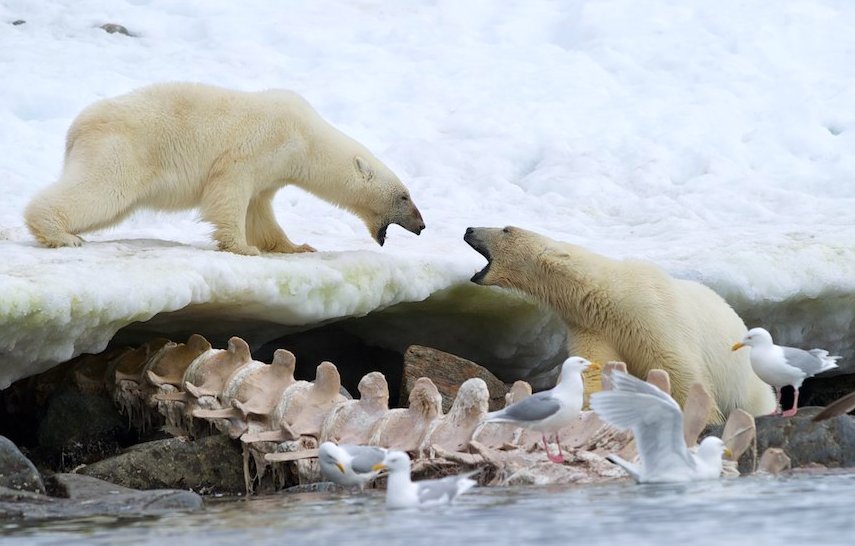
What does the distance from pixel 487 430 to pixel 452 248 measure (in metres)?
3.10

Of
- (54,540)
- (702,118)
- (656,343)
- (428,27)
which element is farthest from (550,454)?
(428,27)

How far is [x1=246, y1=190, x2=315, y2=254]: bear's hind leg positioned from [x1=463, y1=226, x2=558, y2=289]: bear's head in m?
1.33

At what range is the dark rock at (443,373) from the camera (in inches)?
368

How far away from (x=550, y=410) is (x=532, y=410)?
9 cm

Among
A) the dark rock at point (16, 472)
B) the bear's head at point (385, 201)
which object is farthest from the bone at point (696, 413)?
the bear's head at point (385, 201)

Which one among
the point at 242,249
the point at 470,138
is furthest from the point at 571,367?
the point at 470,138

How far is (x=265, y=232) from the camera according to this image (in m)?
10.3

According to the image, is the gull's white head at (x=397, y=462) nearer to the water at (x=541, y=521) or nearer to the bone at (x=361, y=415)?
the water at (x=541, y=521)

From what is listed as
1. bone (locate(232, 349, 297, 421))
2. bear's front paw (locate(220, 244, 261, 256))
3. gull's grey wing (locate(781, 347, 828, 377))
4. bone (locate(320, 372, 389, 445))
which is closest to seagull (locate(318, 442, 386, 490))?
bone (locate(320, 372, 389, 445))

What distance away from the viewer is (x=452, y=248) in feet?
34.7

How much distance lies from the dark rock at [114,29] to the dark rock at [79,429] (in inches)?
263

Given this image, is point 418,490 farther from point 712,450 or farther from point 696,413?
point 696,413

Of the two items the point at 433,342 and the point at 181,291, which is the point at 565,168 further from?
the point at 181,291

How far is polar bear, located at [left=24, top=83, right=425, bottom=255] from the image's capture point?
9.30m
